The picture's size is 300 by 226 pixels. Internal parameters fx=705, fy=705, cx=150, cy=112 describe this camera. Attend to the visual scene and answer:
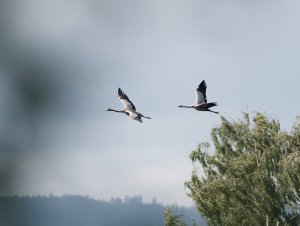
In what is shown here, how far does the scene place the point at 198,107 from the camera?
32406mm

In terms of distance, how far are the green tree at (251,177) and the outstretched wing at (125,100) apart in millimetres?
6296

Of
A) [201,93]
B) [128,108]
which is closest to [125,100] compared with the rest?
[128,108]

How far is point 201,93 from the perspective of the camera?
33531mm

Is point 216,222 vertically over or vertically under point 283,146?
under

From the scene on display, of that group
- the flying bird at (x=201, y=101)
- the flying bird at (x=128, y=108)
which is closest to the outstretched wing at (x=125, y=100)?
the flying bird at (x=128, y=108)

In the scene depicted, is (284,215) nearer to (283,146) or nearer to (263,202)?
(263,202)

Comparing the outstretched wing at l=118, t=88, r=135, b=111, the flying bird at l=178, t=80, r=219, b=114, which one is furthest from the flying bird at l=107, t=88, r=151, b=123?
the flying bird at l=178, t=80, r=219, b=114

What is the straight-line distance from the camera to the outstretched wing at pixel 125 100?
32.1 meters

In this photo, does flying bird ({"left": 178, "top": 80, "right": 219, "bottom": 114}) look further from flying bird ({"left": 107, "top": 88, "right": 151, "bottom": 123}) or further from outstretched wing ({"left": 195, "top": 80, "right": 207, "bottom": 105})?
flying bird ({"left": 107, "top": 88, "right": 151, "bottom": 123})

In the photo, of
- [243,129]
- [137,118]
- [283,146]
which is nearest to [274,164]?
[283,146]

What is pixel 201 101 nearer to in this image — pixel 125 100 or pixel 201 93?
pixel 201 93

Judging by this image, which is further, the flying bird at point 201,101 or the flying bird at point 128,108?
the flying bird at point 201,101

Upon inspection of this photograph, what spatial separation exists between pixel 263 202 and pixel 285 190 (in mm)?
1212

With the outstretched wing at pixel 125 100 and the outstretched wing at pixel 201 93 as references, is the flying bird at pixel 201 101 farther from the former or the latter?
the outstretched wing at pixel 125 100
